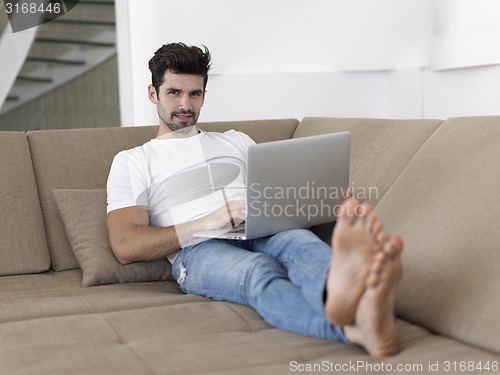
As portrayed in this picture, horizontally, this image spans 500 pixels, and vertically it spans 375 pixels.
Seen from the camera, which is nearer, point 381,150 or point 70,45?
point 381,150

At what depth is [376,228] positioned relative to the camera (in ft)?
3.97

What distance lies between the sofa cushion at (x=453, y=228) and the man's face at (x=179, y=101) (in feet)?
2.39

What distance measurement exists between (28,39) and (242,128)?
2.03 meters

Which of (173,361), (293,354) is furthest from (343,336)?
(173,361)

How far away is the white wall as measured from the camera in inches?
135

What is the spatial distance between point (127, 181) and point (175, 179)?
0.47ft

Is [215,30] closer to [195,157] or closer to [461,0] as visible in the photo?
[461,0]

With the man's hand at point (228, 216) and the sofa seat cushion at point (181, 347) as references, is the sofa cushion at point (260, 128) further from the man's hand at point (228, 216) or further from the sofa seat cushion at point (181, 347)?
the sofa seat cushion at point (181, 347)

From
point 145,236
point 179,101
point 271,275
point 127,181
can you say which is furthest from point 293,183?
Answer: point 179,101

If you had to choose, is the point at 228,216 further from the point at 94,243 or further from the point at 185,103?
the point at 185,103

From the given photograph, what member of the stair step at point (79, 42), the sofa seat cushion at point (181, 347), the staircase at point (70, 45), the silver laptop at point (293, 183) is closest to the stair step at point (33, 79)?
the staircase at point (70, 45)

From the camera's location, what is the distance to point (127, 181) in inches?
78.4

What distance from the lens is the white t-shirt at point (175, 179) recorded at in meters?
1.97

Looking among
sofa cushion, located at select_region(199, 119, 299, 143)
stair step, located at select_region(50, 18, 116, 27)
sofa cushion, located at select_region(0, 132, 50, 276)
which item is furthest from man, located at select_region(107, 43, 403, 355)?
stair step, located at select_region(50, 18, 116, 27)
